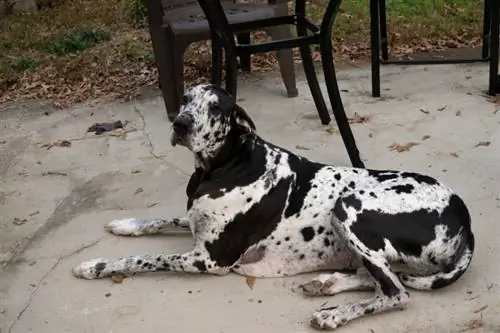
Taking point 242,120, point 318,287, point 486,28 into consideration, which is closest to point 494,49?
point 486,28

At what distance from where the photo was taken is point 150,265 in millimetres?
3482

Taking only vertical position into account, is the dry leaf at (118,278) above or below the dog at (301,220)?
below

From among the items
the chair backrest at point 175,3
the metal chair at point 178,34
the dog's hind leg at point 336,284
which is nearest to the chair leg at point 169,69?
the metal chair at point 178,34

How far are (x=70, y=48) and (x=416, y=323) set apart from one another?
18.1 feet

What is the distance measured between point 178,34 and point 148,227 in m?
1.87

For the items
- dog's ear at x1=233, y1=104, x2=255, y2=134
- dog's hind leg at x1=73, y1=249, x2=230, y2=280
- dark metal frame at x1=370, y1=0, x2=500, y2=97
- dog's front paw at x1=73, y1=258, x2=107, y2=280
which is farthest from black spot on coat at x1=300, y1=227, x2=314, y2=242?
dark metal frame at x1=370, y1=0, x2=500, y2=97

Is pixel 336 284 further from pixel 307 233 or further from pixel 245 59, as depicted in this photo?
pixel 245 59

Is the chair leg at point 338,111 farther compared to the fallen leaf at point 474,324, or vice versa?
the chair leg at point 338,111

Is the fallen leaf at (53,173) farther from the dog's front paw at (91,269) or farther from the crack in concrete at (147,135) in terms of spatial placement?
the dog's front paw at (91,269)

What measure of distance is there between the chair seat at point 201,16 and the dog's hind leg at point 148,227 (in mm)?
1839

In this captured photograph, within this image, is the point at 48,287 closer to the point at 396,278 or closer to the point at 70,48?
the point at 396,278

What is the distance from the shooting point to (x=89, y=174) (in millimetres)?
4789

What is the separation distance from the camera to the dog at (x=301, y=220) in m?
3.19

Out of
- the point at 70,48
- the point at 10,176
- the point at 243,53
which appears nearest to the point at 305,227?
the point at 243,53
